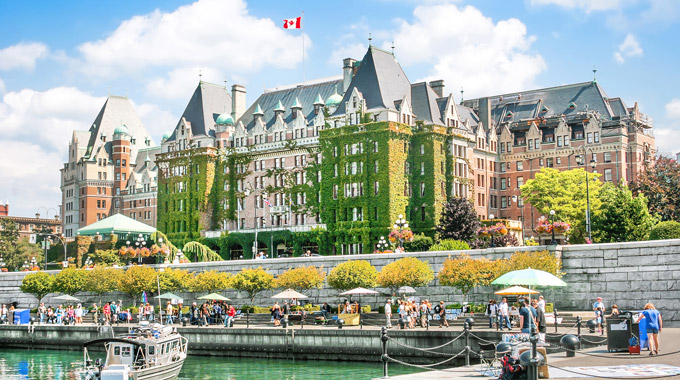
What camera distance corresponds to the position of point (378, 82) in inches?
3740

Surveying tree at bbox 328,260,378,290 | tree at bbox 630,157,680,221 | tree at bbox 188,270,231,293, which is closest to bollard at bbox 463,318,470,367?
tree at bbox 328,260,378,290

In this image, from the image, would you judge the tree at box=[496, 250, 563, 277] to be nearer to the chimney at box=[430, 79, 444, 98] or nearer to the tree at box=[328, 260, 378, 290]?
the tree at box=[328, 260, 378, 290]

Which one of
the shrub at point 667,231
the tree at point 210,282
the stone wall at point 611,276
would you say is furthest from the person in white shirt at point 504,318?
the tree at point 210,282

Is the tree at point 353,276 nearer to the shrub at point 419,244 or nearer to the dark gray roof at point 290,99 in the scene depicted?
the shrub at point 419,244

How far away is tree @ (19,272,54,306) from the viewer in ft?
259

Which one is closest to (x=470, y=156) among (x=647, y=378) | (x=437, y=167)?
(x=437, y=167)

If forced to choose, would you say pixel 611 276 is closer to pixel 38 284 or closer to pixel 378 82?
pixel 378 82

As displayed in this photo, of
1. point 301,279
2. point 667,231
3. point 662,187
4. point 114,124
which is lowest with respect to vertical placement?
point 301,279

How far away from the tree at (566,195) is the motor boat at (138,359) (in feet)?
180

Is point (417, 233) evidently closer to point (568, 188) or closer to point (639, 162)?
point (568, 188)

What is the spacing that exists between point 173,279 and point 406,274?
23171mm

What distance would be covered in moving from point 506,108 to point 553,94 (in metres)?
6.82

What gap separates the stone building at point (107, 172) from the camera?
476 feet

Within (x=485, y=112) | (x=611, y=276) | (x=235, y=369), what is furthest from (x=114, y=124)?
(x=611, y=276)
